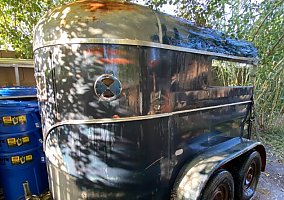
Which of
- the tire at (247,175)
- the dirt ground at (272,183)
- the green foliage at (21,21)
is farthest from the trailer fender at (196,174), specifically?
the green foliage at (21,21)

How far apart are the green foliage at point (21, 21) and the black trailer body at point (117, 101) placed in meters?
2.89

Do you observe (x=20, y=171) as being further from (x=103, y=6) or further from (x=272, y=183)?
(x=272, y=183)

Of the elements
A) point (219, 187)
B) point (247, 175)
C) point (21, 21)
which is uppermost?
point (21, 21)

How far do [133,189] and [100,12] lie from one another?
156 cm

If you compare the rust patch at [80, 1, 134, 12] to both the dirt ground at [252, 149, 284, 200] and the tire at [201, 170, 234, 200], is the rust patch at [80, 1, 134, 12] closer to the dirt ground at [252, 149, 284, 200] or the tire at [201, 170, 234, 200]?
the tire at [201, 170, 234, 200]

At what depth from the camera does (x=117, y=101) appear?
1.74m

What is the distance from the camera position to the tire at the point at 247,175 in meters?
2.88

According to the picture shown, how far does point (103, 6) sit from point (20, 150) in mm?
1888

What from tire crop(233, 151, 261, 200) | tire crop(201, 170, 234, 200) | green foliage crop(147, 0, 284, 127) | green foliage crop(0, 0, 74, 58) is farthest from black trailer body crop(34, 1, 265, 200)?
green foliage crop(0, 0, 74, 58)

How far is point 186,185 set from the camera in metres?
2.09

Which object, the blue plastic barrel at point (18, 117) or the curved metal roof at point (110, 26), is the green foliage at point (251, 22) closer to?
the curved metal roof at point (110, 26)

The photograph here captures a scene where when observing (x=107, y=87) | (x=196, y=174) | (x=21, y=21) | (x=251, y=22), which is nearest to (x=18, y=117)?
(x=107, y=87)

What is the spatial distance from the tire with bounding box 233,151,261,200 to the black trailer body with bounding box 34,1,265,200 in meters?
0.92

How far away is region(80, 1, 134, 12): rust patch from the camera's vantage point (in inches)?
68.5
